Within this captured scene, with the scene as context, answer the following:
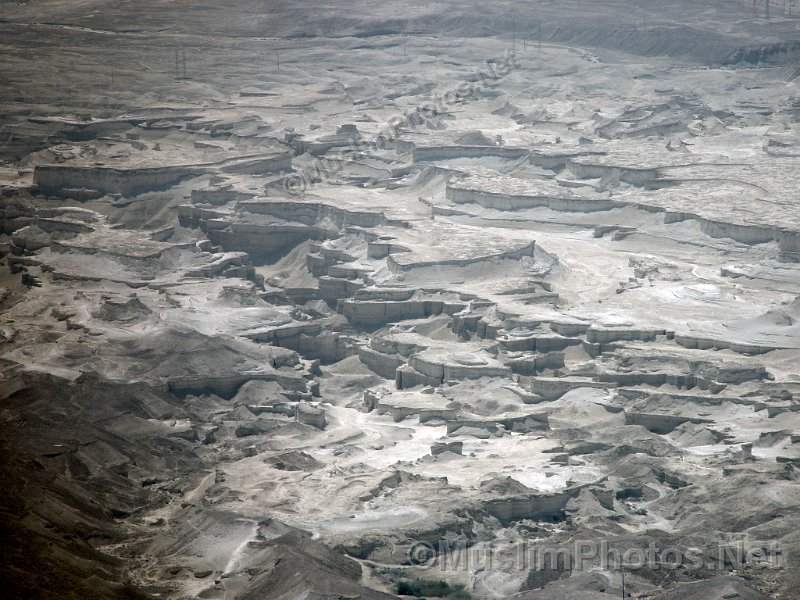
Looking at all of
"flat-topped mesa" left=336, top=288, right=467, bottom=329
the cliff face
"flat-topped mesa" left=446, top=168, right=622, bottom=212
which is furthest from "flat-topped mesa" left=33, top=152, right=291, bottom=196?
"flat-topped mesa" left=336, top=288, right=467, bottom=329

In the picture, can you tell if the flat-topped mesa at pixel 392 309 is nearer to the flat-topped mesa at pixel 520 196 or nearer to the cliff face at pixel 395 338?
the cliff face at pixel 395 338

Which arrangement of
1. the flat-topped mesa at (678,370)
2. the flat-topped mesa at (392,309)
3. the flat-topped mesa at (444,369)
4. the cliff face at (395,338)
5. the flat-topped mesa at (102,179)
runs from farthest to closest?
the flat-topped mesa at (102,179), the flat-topped mesa at (392,309), the flat-topped mesa at (444,369), the flat-topped mesa at (678,370), the cliff face at (395,338)

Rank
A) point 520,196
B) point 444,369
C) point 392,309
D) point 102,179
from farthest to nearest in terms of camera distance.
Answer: point 102,179
point 520,196
point 392,309
point 444,369

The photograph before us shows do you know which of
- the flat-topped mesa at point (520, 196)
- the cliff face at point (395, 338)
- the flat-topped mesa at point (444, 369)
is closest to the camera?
the cliff face at point (395, 338)

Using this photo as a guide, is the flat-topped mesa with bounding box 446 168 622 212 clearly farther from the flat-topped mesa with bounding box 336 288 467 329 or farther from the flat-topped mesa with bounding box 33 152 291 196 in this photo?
the flat-topped mesa with bounding box 336 288 467 329

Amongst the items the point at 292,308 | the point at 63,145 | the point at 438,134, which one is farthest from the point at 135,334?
the point at 438,134

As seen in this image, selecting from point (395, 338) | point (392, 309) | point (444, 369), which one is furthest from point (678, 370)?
point (392, 309)

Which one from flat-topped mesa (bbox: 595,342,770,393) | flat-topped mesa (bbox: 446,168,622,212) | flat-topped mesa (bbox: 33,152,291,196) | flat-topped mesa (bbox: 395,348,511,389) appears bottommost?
flat-topped mesa (bbox: 446,168,622,212)

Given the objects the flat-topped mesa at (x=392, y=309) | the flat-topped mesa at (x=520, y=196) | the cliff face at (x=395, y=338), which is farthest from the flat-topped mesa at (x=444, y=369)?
the flat-topped mesa at (x=520, y=196)

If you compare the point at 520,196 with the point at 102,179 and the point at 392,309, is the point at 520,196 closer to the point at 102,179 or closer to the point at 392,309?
the point at 392,309

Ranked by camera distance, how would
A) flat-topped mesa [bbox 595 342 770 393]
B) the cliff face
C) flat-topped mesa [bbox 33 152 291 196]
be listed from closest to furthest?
the cliff face
flat-topped mesa [bbox 595 342 770 393]
flat-topped mesa [bbox 33 152 291 196]

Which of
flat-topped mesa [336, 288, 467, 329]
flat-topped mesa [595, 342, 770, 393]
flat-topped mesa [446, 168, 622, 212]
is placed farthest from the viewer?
flat-topped mesa [446, 168, 622, 212]
